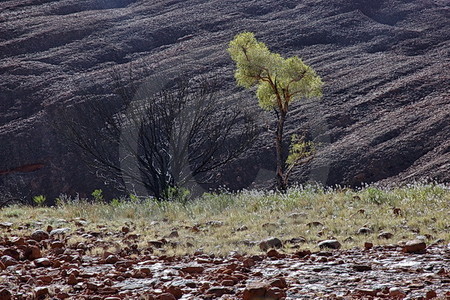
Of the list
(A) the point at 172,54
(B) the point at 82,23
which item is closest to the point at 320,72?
(A) the point at 172,54

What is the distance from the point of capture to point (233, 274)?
447 centimetres

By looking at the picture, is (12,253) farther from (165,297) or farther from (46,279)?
(165,297)

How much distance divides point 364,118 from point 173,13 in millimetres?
27088

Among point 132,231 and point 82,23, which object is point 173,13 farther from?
point 132,231

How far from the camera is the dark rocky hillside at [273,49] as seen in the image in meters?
30.5

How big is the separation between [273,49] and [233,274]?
4129 cm

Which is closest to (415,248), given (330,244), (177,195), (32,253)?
(330,244)

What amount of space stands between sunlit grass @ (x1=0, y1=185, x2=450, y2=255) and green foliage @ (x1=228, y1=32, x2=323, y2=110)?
6263 mm

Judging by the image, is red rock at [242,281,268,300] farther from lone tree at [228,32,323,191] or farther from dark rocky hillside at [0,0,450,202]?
dark rocky hillside at [0,0,450,202]

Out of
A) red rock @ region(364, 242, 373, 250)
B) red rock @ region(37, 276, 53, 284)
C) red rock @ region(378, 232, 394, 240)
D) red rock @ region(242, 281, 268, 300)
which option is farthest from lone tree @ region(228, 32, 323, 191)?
red rock @ region(242, 281, 268, 300)

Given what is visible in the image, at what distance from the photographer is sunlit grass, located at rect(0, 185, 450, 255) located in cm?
648

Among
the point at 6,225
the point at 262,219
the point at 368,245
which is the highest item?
the point at 368,245

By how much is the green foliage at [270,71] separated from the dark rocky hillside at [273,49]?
10.5 m

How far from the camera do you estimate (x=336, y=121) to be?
111 ft
